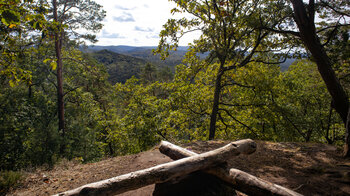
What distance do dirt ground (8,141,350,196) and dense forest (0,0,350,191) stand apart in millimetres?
1342

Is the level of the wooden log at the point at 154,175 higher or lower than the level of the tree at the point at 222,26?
lower

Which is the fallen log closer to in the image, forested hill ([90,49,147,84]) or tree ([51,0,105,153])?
tree ([51,0,105,153])

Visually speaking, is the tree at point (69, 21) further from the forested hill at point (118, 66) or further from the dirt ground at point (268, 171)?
the forested hill at point (118, 66)

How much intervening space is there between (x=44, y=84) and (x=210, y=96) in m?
14.8

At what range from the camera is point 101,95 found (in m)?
22.5

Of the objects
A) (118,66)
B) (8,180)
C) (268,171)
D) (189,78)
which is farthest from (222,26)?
(118,66)

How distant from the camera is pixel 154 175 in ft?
10.6

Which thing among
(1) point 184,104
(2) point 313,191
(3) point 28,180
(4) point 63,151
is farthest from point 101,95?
(2) point 313,191

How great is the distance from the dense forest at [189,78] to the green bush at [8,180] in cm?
279

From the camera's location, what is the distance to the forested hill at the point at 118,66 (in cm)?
12075

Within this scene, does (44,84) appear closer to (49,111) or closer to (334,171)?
(49,111)

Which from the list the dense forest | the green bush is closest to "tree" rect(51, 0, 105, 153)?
the dense forest

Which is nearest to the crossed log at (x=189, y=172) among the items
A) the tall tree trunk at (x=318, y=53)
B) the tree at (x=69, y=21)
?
the tall tree trunk at (x=318, y=53)

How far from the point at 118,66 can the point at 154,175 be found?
146438 mm
